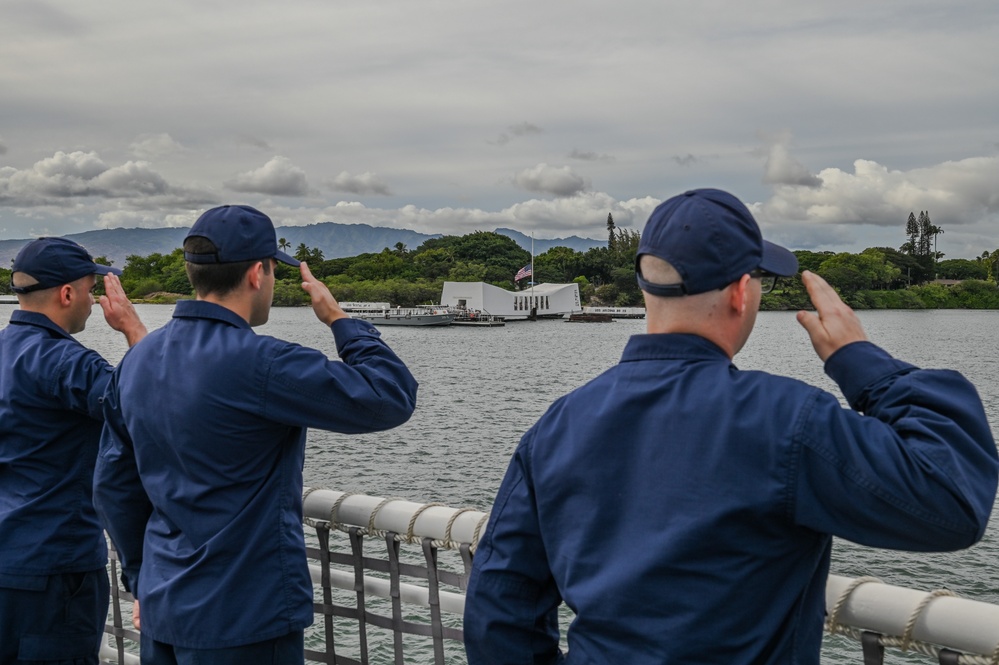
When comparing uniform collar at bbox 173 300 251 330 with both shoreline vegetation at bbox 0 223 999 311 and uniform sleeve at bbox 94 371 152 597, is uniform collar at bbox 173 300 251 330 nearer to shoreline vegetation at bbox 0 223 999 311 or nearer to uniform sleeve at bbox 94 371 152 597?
uniform sleeve at bbox 94 371 152 597

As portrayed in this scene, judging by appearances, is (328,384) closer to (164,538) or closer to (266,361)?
(266,361)

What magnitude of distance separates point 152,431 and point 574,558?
46.8 inches

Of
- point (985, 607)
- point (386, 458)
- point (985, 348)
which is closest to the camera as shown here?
point (985, 607)

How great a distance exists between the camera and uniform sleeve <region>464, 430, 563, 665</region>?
5.41 ft

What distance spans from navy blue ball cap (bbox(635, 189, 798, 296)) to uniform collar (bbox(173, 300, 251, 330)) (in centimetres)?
111

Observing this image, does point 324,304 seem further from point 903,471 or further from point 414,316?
point 414,316

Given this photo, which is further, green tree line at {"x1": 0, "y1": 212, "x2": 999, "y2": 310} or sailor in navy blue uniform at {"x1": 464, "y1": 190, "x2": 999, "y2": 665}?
green tree line at {"x1": 0, "y1": 212, "x2": 999, "y2": 310}

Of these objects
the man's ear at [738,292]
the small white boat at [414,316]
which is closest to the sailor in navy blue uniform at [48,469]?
the man's ear at [738,292]

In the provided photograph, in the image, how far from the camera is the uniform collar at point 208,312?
2268 mm

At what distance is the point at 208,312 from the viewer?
7.46 feet

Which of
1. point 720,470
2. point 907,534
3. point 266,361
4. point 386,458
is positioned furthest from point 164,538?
point 386,458

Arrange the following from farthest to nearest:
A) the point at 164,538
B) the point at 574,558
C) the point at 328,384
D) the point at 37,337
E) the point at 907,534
Answer: the point at 37,337
the point at 164,538
the point at 328,384
the point at 574,558
the point at 907,534

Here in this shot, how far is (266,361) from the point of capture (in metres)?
2.14

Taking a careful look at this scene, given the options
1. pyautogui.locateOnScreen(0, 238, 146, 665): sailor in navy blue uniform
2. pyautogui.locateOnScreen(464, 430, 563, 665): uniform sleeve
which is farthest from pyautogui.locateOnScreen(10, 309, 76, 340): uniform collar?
pyautogui.locateOnScreen(464, 430, 563, 665): uniform sleeve
